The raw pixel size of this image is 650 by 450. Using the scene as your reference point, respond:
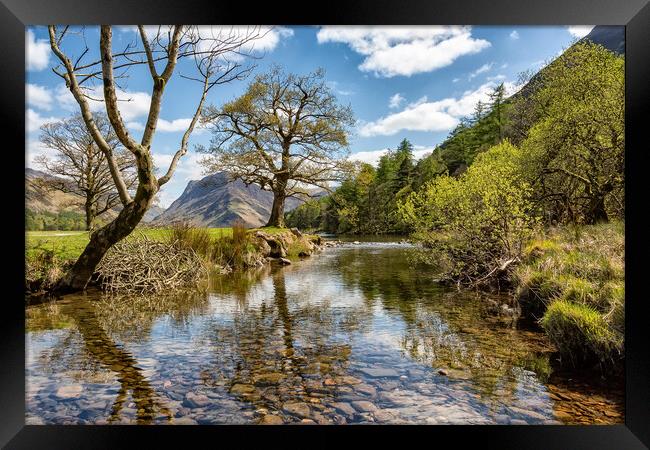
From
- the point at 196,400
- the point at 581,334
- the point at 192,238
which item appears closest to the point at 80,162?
the point at 192,238

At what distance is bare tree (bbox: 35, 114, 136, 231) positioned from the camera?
15219mm

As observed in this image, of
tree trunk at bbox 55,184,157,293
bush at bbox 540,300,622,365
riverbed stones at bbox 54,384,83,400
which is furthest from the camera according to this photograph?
tree trunk at bbox 55,184,157,293

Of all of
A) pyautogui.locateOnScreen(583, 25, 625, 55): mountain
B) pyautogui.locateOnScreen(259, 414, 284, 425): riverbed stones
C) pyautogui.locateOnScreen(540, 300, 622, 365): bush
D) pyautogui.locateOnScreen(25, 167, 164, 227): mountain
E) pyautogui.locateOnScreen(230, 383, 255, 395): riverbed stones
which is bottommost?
pyautogui.locateOnScreen(259, 414, 284, 425): riverbed stones

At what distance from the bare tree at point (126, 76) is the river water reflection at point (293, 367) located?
4.45 feet

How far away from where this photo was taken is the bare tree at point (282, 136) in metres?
19.1

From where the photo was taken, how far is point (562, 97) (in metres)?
11.0

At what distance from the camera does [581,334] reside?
13.4 feet

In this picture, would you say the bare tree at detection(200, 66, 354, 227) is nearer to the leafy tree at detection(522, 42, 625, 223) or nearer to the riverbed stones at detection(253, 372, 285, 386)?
the leafy tree at detection(522, 42, 625, 223)

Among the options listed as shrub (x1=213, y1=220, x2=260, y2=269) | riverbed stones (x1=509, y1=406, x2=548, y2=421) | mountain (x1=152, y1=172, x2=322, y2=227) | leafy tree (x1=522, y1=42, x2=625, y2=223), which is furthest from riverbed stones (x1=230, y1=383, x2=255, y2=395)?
mountain (x1=152, y1=172, x2=322, y2=227)

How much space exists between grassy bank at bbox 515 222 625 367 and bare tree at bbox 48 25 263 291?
563 centimetres

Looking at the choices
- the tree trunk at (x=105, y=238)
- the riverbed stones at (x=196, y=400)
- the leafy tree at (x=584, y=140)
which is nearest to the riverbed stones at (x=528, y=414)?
the riverbed stones at (x=196, y=400)

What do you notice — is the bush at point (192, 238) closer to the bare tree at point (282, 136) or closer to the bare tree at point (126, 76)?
the bare tree at point (126, 76)

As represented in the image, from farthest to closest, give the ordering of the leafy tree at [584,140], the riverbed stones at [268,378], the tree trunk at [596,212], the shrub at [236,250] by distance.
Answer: the shrub at [236,250] < the tree trunk at [596,212] < the leafy tree at [584,140] < the riverbed stones at [268,378]

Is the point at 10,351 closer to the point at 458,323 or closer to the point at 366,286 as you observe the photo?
the point at 458,323
